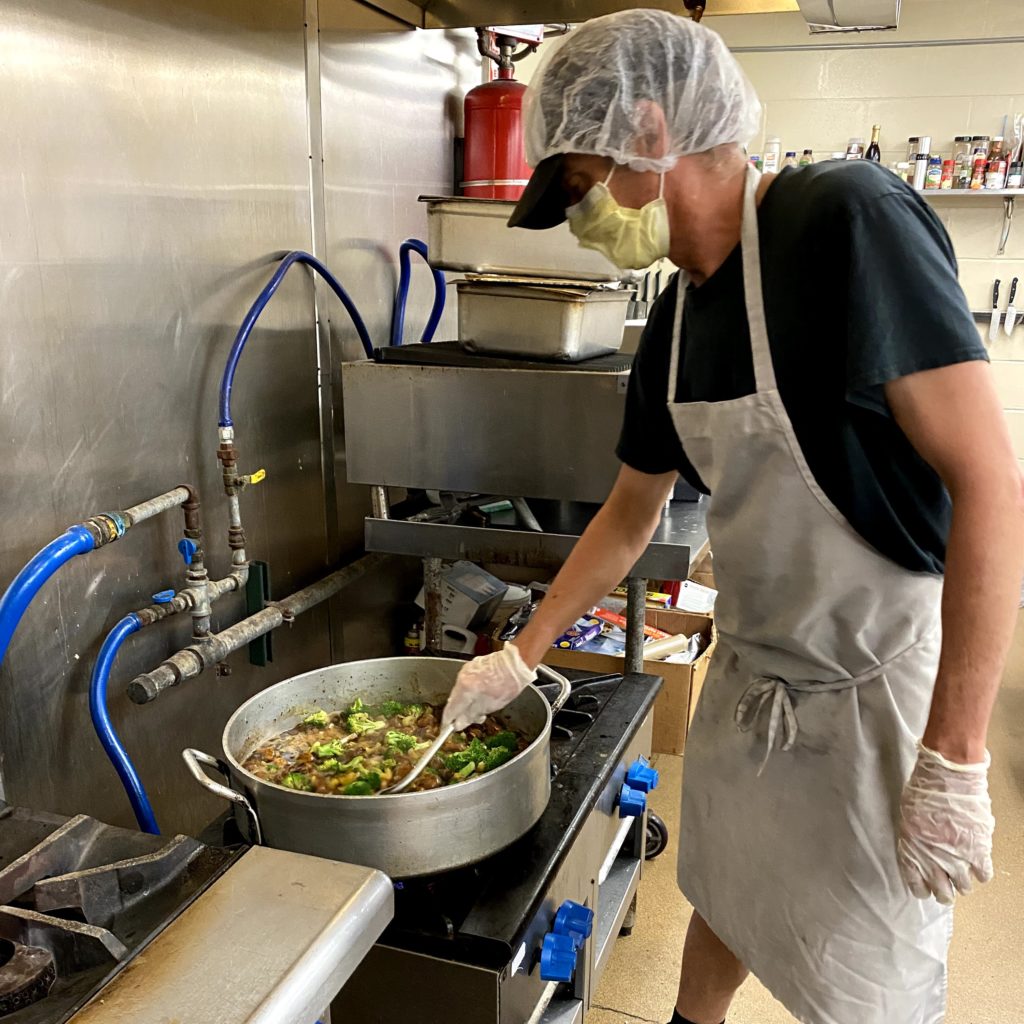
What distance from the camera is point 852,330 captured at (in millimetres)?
902

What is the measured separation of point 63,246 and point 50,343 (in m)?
0.14

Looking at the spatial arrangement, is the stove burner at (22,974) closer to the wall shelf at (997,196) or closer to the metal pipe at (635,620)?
the metal pipe at (635,620)

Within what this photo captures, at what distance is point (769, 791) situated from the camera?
118 cm

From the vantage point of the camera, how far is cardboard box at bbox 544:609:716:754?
254cm

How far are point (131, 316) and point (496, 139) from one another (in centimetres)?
135

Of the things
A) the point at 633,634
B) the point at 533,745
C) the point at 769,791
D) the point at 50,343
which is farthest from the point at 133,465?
the point at 769,791

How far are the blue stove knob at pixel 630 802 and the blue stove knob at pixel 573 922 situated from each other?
0.35 meters

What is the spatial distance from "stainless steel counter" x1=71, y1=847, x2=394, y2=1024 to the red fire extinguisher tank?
6.64 ft

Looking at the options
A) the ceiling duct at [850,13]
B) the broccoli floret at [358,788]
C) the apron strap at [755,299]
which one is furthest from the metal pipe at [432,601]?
the ceiling duct at [850,13]

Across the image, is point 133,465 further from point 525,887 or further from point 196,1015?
point 196,1015

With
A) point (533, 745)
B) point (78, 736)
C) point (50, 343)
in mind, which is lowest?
point (78, 736)

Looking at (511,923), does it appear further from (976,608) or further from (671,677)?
(671,677)

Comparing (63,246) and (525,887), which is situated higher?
(63,246)

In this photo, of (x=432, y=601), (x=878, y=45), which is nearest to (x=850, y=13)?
(x=432, y=601)
